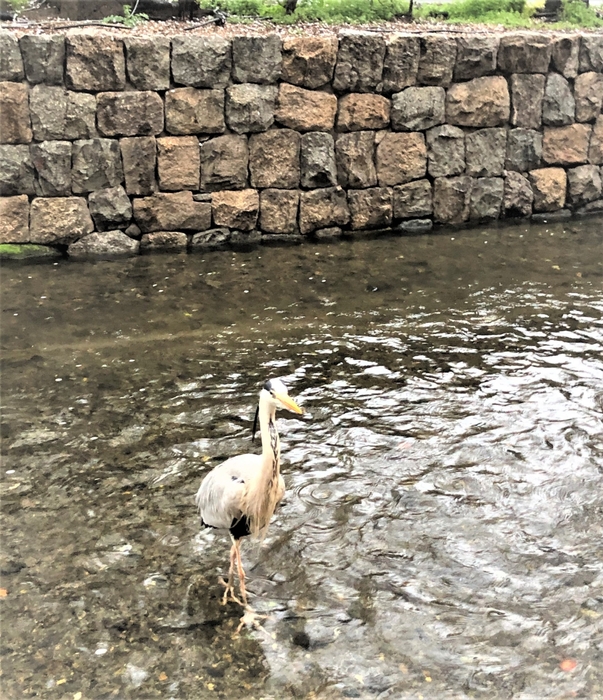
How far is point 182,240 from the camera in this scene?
771 cm

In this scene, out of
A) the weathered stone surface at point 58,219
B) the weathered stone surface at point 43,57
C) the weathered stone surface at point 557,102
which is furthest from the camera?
the weathered stone surface at point 557,102

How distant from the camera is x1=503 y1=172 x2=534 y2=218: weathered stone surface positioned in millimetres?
8695

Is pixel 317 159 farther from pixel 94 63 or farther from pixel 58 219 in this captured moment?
pixel 58 219

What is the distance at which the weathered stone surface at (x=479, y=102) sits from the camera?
8.22m

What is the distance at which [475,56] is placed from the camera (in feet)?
26.7

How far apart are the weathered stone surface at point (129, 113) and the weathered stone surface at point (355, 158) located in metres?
1.96

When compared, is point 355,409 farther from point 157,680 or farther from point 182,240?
point 182,240

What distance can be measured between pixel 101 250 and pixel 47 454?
3.62 meters

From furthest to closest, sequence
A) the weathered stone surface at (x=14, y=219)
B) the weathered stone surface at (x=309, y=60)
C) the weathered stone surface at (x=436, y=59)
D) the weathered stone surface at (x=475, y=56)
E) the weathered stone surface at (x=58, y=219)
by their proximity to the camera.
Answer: the weathered stone surface at (x=475, y=56) → the weathered stone surface at (x=436, y=59) → the weathered stone surface at (x=309, y=60) → the weathered stone surface at (x=58, y=219) → the weathered stone surface at (x=14, y=219)

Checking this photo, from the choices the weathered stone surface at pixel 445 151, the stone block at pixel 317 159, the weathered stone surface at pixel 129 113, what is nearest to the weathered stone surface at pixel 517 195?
the weathered stone surface at pixel 445 151

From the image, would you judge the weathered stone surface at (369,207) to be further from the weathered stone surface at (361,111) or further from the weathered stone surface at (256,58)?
the weathered stone surface at (256,58)

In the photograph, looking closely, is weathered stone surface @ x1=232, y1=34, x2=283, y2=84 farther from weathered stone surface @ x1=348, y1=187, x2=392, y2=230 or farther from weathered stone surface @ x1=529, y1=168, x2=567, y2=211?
weathered stone surface @ x1=529, y1=168, x2=567, y2=211

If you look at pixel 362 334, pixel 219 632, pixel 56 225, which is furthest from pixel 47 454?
pixel 56 225

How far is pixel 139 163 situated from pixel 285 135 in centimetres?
155
